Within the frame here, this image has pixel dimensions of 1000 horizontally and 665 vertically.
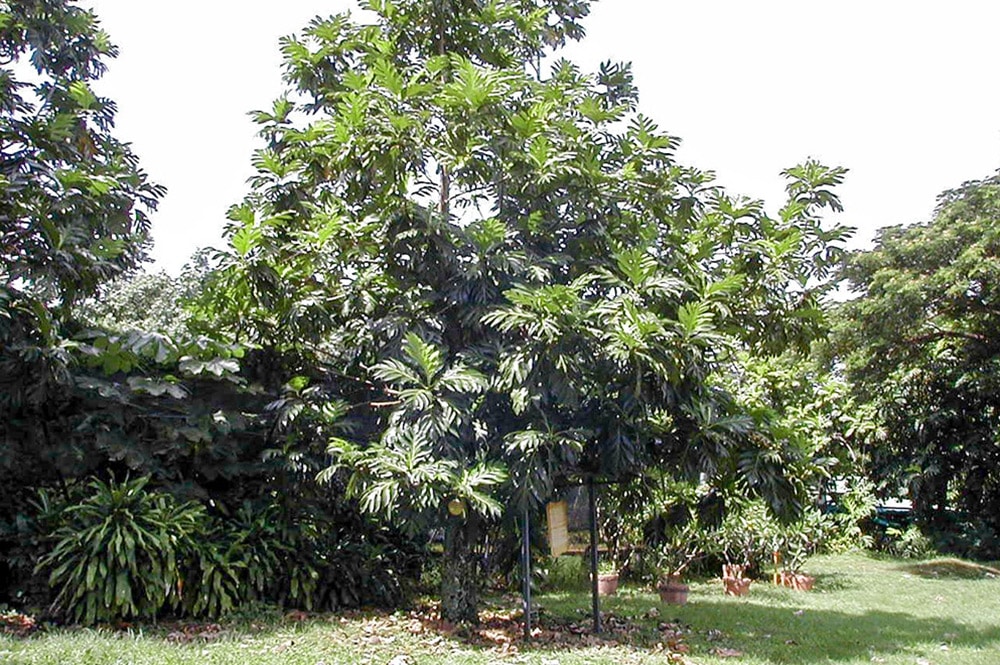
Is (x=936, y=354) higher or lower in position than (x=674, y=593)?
higher

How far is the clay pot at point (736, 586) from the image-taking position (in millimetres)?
10391

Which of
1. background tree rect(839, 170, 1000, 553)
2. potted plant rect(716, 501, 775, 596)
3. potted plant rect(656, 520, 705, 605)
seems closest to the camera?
potted plant rect(656, 520, 705, 605)

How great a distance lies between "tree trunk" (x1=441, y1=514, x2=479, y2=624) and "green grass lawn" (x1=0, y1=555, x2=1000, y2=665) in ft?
0.63

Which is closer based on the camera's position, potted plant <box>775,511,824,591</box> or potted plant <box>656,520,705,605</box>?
potted plant <box>656,520,705,605</box>

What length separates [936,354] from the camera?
49.2 feet

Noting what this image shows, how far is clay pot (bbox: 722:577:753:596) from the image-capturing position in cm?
1039

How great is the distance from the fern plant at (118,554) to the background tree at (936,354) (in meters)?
10.9

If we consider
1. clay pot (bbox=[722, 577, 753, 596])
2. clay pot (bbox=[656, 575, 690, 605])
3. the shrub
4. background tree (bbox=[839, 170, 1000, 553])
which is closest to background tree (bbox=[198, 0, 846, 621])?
clay pot (bbox=[656, 575, 690, 605])

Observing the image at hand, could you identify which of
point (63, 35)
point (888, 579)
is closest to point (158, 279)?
point (63, 35)

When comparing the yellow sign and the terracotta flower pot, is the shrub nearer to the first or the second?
the terracotta flower pot

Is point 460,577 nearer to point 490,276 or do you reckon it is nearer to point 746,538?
point 490,276

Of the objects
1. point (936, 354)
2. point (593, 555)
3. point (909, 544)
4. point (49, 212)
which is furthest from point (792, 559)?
point (49, 212)

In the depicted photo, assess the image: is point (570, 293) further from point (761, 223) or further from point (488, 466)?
point (761, 223)

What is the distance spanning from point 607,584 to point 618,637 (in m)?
2.63
